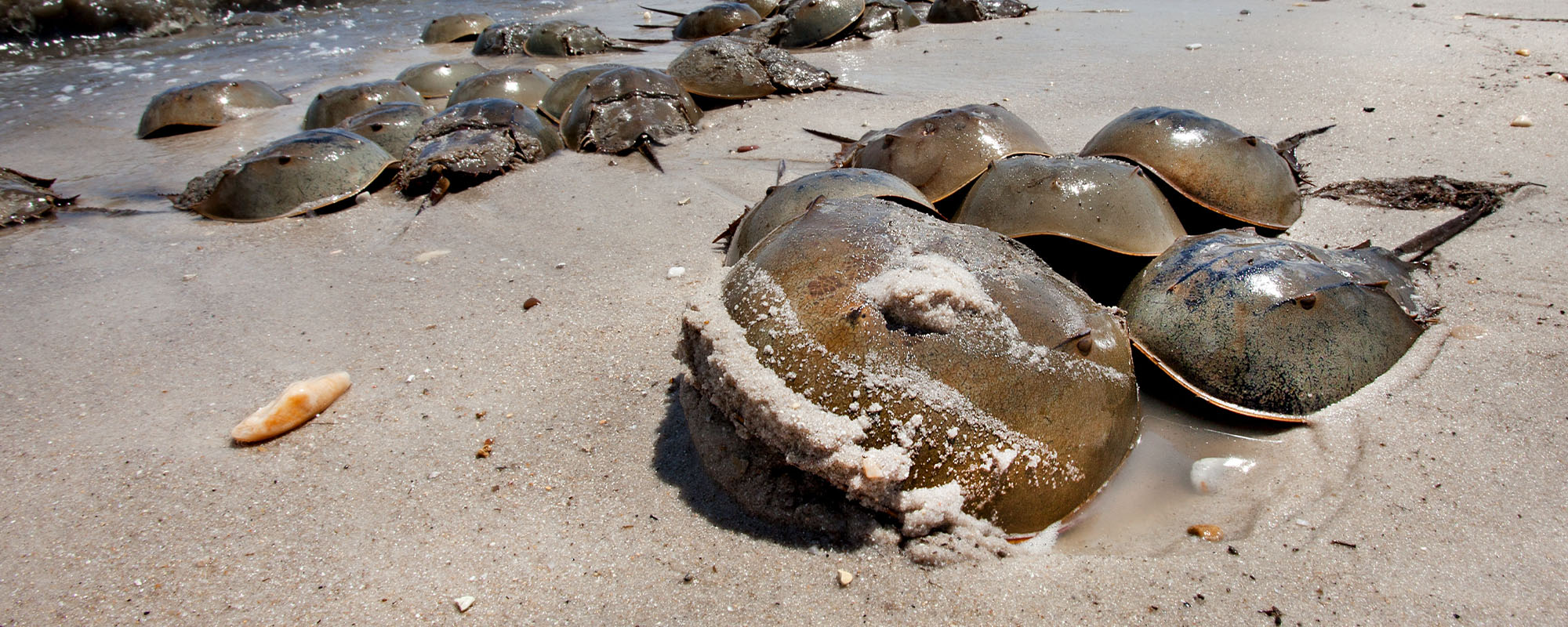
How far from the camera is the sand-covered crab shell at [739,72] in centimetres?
435

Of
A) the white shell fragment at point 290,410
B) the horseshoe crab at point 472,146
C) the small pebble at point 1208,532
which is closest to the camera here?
the small pebble at point 1208,532

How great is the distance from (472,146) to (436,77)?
1.84m

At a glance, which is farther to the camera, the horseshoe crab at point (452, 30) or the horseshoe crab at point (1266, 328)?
the horseshoe crab at point (452, 30)

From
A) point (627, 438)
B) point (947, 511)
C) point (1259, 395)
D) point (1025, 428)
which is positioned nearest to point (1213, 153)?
point (1259, 395)

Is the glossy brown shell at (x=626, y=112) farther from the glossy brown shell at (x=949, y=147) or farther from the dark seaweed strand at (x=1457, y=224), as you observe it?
the dark seaweed strand at (x=1457, y=224)

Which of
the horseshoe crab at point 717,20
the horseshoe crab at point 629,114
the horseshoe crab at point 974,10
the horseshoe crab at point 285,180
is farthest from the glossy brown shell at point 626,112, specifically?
the horseshoe crab at point 974,10

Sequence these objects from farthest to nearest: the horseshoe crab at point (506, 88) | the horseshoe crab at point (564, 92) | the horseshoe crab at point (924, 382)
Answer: the horseshoe crab at point (506, 88) < the horseshoe crab at point (564, 92) < the horseshoe crab at point (924, 382)

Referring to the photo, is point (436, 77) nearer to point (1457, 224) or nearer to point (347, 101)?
point (347, 101)

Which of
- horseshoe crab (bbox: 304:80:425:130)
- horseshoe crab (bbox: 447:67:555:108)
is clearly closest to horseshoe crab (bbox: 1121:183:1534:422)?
horseshoe crab (bbox: 447:67:555:108)

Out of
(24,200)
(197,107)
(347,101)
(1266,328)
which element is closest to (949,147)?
(1266,328)

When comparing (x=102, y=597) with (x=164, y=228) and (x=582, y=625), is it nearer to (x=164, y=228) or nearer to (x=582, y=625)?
(x=582, y=625)

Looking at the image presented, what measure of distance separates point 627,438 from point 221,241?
86.0 inches

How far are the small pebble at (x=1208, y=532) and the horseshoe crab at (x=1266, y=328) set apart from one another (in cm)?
28

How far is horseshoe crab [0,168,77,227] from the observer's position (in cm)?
313
